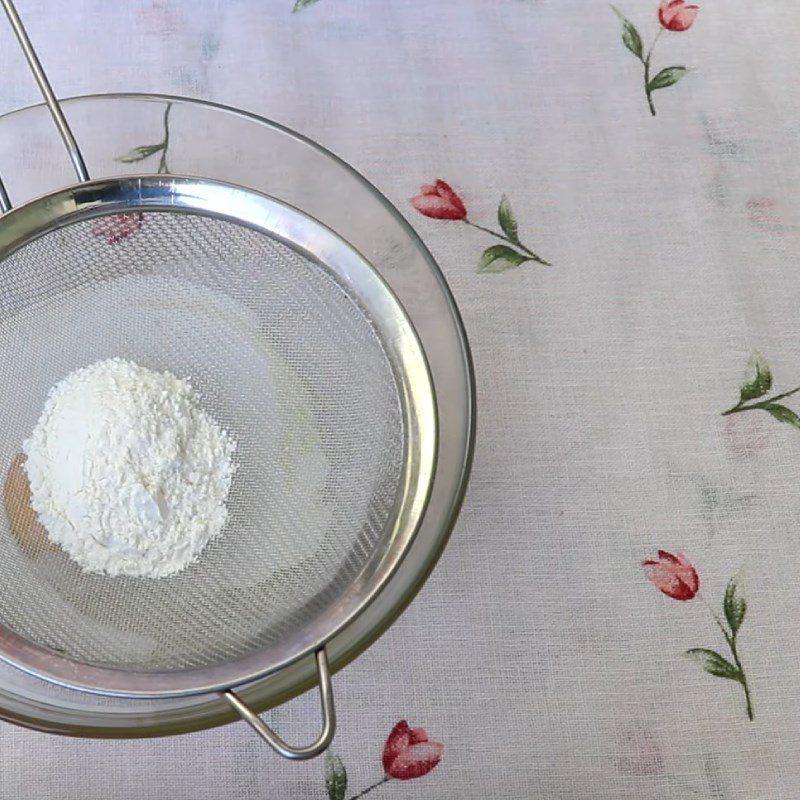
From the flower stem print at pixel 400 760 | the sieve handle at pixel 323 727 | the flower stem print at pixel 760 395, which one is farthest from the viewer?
the flower stem print at pixel 760 395

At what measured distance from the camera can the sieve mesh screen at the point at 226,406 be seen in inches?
25.5

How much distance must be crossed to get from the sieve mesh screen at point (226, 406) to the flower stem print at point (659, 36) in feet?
1.32

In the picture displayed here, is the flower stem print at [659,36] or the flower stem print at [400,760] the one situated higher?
the flower stem print at [659,36]

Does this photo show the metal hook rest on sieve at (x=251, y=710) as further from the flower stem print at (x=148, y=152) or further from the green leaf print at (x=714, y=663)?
the green leaf print at (x=714, y=663)

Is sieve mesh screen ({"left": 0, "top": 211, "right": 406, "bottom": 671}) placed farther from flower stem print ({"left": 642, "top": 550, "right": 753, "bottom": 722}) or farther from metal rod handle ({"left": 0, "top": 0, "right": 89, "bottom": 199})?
flower stem print ({"left": 642, "top": 550, "right": 753, "bottom": 722})

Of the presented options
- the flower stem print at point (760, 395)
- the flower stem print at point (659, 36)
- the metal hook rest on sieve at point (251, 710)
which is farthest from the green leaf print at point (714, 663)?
the flower stem print at point (659, 36)

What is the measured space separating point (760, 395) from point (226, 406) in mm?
457

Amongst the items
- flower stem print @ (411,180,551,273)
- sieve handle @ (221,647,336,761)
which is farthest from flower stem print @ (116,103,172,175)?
sieve handle @ (221,647,336,761)

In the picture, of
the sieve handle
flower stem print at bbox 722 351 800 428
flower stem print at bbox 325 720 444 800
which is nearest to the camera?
the sieve handle

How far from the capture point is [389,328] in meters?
0.66

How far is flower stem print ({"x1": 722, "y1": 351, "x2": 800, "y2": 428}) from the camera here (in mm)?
750

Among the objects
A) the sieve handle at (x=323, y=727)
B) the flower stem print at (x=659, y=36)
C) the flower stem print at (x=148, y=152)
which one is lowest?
the sieve handle at (x=323, y=727)

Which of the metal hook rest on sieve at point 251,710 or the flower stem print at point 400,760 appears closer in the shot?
the metal hook rest on sieve at point 251,710

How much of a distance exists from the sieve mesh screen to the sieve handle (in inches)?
3.2
